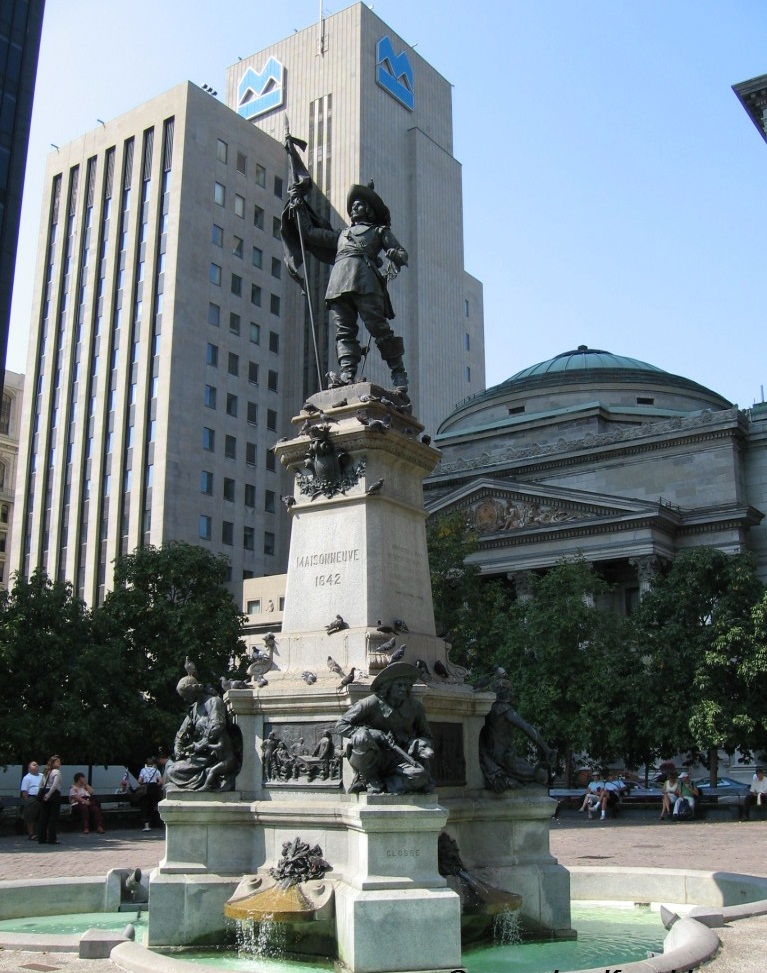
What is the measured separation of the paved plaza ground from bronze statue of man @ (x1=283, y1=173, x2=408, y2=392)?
671 centimetres

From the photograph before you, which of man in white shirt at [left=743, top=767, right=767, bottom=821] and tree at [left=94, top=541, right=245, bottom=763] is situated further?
tree at [left=94, top=541, right=245, bottom=763]

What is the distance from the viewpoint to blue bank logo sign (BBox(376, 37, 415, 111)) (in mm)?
93875

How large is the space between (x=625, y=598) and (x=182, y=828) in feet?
192

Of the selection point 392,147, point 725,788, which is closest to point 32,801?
point 725,788

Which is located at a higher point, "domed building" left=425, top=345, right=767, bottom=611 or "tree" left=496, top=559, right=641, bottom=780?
"domed building" left=425, top=345, right=767, bottom=611

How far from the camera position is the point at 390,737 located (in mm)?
9180

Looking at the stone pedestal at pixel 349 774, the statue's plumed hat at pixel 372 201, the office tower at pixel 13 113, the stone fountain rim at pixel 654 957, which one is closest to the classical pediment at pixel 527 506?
the office tower at pixel 13 113

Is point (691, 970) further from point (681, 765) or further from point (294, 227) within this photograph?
point (681, 765)

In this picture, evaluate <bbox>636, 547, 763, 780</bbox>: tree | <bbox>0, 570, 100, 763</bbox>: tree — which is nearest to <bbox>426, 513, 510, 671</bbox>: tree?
<bbox>636, 547, 763, 780</bbox>: tree

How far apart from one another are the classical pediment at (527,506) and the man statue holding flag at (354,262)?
49.6 metres

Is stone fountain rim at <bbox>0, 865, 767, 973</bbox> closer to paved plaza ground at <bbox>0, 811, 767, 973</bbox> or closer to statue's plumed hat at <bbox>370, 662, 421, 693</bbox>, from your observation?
paved plaza ground at <bbox>0, 811, 767, 973</bbox>

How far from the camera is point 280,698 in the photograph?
10234 mm

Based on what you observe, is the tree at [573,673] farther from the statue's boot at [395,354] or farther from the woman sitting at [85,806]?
the statue's boot at [395,354]

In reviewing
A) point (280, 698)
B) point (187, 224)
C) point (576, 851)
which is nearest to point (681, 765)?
point (576, 851)
